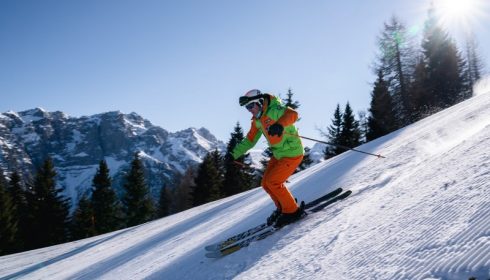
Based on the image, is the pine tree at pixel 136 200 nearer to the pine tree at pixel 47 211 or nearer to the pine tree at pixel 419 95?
the pine tree at pixel 47 211

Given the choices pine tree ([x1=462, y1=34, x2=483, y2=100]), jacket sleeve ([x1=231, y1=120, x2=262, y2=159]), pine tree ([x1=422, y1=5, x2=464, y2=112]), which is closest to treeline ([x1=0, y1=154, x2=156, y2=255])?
pine tree ([x1=422, y1=5, x2=464, y2=112])

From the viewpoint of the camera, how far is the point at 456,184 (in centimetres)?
388

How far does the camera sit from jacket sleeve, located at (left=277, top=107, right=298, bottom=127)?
545cm

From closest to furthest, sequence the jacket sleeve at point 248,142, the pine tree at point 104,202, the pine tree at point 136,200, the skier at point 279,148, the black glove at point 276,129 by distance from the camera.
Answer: the black glove at point 276,129
the skier at point 279,148
the jacket sleeve at point 248,142
the pine tree at point 104,202
the pine tree at point 136,200

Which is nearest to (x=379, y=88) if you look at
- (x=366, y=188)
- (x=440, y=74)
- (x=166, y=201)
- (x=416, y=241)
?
(x=440, y=74)

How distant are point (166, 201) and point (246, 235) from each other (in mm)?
57793

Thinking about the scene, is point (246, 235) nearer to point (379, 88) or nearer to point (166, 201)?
point (379, 88)

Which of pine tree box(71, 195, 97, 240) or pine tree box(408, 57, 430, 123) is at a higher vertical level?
pine tree box(408, 57, 430, 123)

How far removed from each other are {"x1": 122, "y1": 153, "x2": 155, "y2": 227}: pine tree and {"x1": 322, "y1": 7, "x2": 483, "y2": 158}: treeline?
21.0 meters

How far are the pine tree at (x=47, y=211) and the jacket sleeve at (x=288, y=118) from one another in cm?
3623

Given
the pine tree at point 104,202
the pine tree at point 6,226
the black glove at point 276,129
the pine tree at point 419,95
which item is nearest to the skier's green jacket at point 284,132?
the black glove at point 276,129

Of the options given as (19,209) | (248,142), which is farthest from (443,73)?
(19,209)

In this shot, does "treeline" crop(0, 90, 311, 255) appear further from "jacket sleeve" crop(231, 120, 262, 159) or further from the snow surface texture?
"jacket sleeve" crop(231, 120, 262, 159)

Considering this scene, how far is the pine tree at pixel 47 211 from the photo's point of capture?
3519 cm
